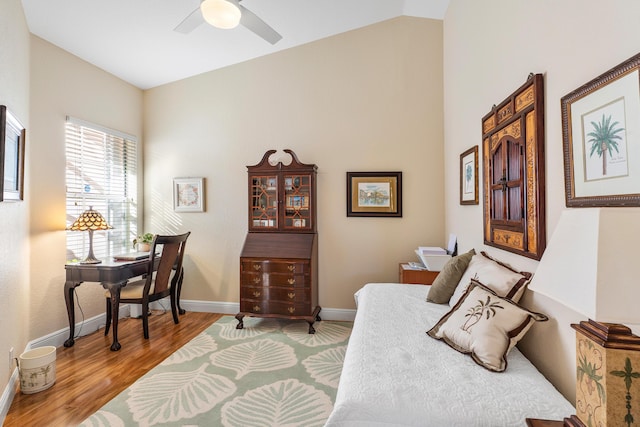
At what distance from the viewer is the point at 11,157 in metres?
2.19

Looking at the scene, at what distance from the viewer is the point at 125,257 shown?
3.25m

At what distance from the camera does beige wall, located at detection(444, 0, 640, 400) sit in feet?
3.62

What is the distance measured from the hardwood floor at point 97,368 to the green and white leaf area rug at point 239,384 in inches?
5.3

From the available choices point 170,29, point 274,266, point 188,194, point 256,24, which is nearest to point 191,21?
point 256,24

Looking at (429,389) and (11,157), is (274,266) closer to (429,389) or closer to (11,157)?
(11,157)

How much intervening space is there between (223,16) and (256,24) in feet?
1.01

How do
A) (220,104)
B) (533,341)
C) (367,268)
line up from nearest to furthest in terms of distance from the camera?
(533,341), (367,268), (220,104)

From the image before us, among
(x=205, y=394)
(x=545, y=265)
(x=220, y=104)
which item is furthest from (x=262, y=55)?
(x=545, y=265)

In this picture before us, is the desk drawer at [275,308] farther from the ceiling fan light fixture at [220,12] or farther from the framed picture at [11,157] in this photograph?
the ceiling fan light fixture at [220,12]

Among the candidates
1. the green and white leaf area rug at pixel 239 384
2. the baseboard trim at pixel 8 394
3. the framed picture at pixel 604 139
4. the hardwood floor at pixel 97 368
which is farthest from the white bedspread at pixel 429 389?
the baseboard trim at pixel 8 394

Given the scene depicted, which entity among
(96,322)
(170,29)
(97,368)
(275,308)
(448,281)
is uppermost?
(170,29)

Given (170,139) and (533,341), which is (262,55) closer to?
(170,139)

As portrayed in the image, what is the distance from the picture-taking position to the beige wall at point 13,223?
209 cm

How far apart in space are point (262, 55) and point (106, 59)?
65.4 inches
